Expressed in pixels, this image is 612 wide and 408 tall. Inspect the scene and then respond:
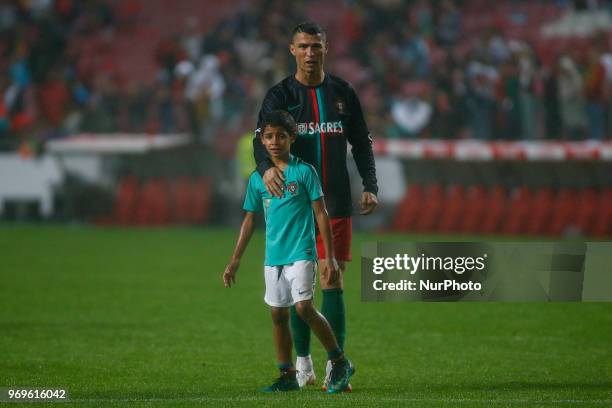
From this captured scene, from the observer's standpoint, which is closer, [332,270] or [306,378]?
[332,270]

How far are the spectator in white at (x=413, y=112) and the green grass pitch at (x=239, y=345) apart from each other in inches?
339

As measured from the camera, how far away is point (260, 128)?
7.27 metres

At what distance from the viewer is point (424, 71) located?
1022 inches

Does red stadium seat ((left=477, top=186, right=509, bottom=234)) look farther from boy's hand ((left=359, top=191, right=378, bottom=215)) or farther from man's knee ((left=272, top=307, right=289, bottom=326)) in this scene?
man's knee ((left=272, top=307, right=289, bottom=326))

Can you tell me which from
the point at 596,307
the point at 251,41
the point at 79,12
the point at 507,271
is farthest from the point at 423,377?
the point at 79,12

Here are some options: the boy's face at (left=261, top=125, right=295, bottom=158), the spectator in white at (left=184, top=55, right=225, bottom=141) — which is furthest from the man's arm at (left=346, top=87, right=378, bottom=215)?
the spectator in white at (left=184, top=55, right=225, bottom=141)

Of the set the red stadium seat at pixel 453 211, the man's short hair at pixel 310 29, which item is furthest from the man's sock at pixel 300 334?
the red stadium seat at pixel 453 211

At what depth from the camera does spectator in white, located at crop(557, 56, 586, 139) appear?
75.4ft

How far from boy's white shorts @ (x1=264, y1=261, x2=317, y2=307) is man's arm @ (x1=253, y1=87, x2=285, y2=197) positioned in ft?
1.45

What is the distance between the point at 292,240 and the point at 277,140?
60 centimetres

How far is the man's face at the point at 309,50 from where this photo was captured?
7.47 m

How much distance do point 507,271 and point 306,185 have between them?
134 cm

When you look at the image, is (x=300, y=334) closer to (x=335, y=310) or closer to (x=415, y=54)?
(x=335, y=310)

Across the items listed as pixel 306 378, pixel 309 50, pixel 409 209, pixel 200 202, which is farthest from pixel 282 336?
pixel 200 202
